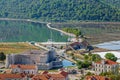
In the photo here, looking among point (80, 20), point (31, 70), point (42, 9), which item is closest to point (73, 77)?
point (31, 70)

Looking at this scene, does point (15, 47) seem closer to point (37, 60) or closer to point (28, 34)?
point (37, 60)

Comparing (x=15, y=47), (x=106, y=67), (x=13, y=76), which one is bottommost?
(x=15, y=47)

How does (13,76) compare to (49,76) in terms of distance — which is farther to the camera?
(13,76)

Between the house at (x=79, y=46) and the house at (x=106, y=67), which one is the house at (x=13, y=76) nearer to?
the house at (x=106, y=67)

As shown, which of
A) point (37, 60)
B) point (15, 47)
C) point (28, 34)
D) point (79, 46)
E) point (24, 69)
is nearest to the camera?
point (24, 69)

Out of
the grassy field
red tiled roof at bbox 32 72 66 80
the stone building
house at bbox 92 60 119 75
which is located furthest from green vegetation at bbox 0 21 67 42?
red tiled roof at bbox 32 72 66 80

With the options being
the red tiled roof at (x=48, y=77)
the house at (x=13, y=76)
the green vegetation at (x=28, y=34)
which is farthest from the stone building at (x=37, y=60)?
the green vegetation at (x=28, y=34)

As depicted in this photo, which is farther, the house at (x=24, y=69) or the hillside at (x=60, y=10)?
the hillside at (x=60, y=10)

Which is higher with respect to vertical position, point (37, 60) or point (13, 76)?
point (13, 76)

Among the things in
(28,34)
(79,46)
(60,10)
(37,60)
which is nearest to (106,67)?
(37,60)
